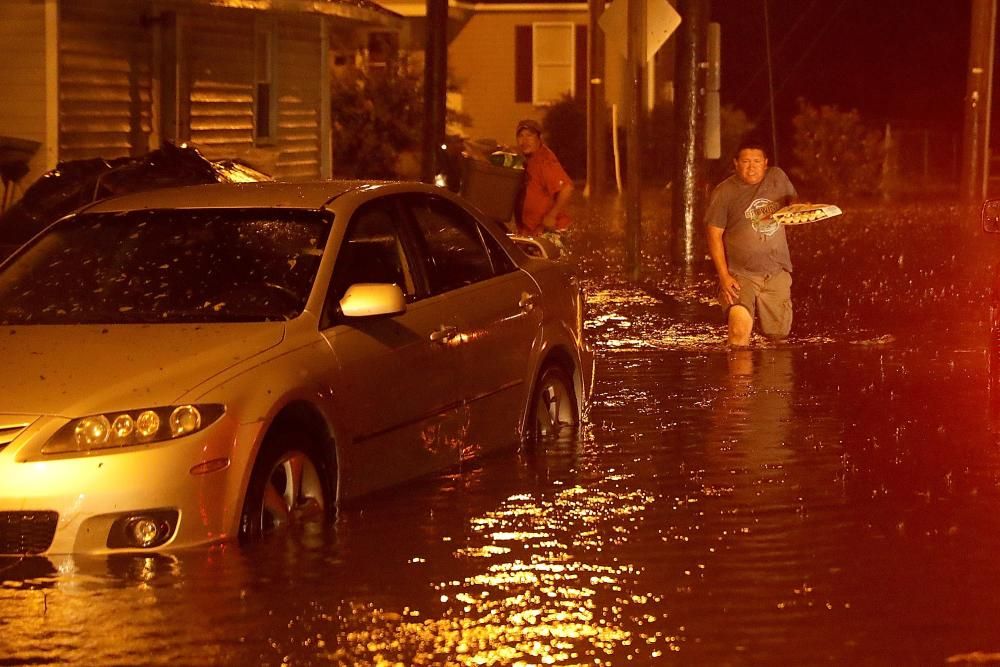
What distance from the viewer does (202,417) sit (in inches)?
285

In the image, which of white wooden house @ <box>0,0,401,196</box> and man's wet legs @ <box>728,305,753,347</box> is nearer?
man's wet legs @ <box>728,305,753,347</box>

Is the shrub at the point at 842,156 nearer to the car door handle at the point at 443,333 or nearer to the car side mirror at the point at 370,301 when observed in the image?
the car door handle at the point at 443,333

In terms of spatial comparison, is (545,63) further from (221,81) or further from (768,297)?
(768,297)

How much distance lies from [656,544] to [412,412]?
1.20m

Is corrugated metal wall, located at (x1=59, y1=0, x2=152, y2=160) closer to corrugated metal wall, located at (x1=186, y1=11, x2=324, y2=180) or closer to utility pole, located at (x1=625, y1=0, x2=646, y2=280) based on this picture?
corrugated metal wall, located at (x1=186, y1=11, x2=324, y2=180)

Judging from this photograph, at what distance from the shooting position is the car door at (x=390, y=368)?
8.12 metres

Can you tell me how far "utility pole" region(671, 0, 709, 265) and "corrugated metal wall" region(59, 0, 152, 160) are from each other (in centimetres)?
559

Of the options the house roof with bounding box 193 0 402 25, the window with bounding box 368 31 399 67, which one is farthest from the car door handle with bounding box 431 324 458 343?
the window with bounding box 368 31 399 67

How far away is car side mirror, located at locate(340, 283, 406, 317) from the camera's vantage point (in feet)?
26.4

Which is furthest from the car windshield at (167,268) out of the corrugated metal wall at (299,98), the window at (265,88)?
the corrugated metal wall at (299,98)

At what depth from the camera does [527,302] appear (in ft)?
32.0

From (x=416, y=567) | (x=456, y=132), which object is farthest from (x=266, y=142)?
(x=416, y=567)

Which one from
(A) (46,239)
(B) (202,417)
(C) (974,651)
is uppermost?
(A) (46,239)

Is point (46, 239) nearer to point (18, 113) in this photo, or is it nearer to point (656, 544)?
point (656, 544)
